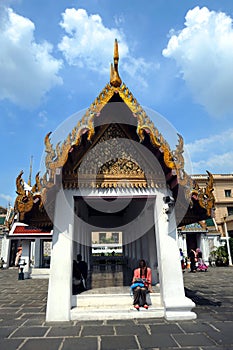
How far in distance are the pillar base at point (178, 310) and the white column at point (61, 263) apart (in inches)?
80.0

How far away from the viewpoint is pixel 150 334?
151 inches

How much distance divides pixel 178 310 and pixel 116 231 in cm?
1049

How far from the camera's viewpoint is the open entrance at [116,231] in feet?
23.3

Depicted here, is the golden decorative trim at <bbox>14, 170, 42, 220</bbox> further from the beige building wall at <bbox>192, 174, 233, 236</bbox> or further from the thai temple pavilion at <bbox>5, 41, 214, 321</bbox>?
the beige building wall at <bbox>192, 174, 233, 236</bbox>

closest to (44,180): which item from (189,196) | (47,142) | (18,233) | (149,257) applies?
(47,142)

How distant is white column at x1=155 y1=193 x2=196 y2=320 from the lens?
473 centimetres

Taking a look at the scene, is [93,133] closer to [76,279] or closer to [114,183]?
[114,183]

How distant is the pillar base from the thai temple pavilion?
2 cm

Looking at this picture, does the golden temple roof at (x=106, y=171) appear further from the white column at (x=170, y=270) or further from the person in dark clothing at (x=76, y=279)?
the person in dark clothing at (x=76, y=279)

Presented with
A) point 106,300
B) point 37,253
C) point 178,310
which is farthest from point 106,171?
point 37,253

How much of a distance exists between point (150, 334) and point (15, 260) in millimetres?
22617

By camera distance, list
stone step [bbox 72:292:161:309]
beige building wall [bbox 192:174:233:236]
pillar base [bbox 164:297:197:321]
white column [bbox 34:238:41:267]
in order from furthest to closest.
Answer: beige building wall [bbox 192:174:233:236]
white column [bbox 34:238:41:267]
stone step [bbox 72:292:161:309]
pillar base [bbox 164:297:197:321]

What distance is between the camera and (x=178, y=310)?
473 centimetres

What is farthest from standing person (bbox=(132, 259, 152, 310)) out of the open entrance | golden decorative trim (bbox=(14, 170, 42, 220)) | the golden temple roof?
golden decorative trim (bbox=(14, 170, 42, 220))
